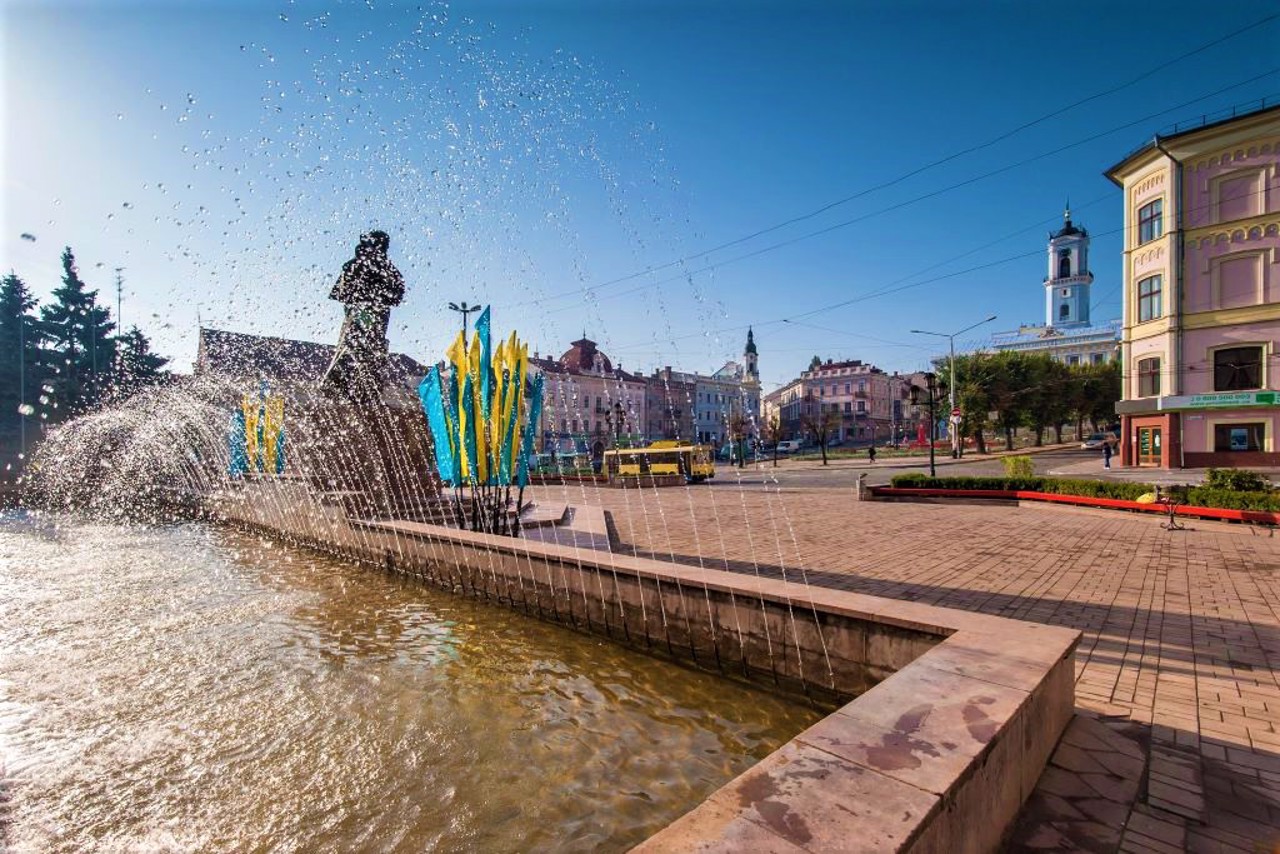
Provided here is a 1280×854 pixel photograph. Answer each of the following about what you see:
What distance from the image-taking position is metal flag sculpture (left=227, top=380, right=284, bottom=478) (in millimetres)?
16844

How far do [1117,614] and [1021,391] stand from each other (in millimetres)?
50370

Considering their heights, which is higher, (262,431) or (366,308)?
(366,308)

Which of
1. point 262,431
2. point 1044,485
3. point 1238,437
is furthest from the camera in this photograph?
point 1238,437

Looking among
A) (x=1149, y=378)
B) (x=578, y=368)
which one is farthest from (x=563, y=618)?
(x=578, y=368)

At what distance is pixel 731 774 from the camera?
3.67m

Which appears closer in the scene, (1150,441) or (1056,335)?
(1150,441)

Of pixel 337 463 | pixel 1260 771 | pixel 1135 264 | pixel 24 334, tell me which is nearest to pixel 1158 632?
pixel 1260 771

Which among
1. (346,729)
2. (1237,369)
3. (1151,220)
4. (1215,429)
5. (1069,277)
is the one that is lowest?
(346,729)

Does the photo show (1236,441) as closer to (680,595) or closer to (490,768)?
(680,595)

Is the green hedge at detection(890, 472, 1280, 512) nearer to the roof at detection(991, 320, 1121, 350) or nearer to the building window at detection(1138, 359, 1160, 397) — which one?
the building window at detection(1138, 359, 1160, 397)

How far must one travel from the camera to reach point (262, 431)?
701 inches

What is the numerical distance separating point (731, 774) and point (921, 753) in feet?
5.45

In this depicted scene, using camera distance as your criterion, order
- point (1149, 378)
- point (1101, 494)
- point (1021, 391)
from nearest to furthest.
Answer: point (1101, 494) → point (1149, 378) → point (1021, 391)

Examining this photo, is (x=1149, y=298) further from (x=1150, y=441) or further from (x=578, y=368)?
(x=578, y=368)
